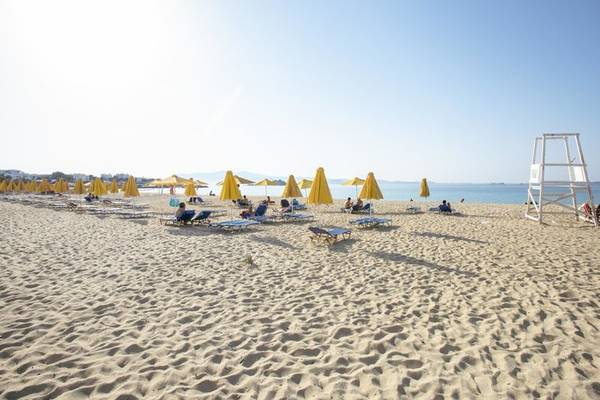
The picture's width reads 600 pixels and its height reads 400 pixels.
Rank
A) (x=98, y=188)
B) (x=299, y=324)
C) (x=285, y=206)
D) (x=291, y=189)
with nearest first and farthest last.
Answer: (x=299, y=324) → (x=291, y=189) → (x=285, y=206) → (x=98, y=188)

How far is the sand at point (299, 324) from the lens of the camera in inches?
121

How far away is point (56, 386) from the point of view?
2.96 meters

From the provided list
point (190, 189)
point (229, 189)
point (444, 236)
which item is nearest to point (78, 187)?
point (190, 189)

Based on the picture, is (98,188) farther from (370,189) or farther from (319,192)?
(370,189)

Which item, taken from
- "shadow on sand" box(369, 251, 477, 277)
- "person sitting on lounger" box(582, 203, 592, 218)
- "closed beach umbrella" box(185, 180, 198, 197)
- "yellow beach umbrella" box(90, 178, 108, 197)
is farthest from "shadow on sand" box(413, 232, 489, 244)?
"yellow beach umbrella" box(90, 178, 108, 197)

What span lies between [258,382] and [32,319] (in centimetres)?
361

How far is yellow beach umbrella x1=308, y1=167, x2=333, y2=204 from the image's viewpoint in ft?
42.8

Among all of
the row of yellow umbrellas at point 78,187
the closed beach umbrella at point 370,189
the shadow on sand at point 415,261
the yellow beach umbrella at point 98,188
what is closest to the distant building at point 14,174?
the row of yellow umbrellas at point 78,187

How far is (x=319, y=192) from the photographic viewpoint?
13133 millimetres

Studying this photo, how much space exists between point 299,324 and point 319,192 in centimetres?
912

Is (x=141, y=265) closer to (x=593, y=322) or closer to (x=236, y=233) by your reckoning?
(x=236, y=233)

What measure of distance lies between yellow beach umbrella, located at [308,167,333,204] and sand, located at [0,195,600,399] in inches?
189

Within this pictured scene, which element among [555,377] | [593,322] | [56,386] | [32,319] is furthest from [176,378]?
[593,322]

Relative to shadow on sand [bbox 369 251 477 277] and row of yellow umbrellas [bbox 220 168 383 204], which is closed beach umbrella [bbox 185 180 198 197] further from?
shadow on sand [bbox 369 251 477 277]
